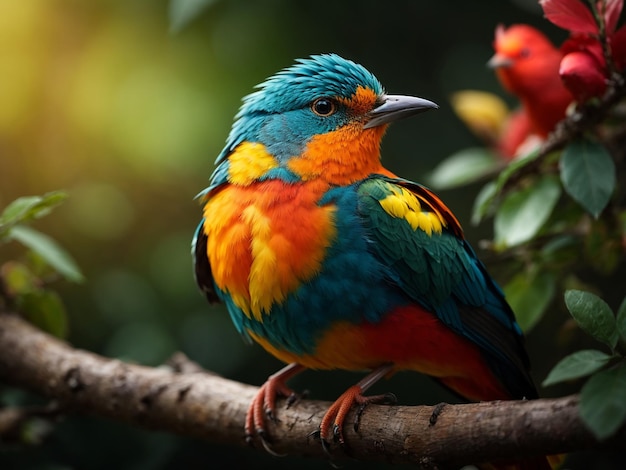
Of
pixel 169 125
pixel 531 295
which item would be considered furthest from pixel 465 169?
pixel 169 125

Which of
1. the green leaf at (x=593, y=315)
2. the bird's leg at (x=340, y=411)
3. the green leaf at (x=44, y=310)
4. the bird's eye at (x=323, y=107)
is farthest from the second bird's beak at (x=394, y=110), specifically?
the green leaf at (x=44, y=310)

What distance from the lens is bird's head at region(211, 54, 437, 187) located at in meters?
2.69

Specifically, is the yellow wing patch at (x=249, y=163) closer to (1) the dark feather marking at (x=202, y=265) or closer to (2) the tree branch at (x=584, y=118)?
(1) the dark feather marking at (x=202, y=265)

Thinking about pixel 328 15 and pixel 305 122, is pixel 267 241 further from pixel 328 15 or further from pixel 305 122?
pixel 328 15

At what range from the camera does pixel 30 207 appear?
8.71ft

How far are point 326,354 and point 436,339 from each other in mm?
379

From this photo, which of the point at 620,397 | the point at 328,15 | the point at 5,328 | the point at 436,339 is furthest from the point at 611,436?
the point at 328,15

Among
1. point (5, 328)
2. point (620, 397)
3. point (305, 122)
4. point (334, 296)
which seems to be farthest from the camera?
point (5, 328)

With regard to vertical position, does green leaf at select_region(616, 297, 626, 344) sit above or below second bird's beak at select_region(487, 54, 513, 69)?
below

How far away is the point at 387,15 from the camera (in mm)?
4223

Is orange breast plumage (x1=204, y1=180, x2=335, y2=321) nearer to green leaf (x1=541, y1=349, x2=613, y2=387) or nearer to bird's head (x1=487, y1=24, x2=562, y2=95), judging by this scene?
green leaf (x1=541, y1=349, x2=613, y2=387)

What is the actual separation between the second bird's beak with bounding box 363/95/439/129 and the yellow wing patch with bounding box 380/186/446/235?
29 centimetres

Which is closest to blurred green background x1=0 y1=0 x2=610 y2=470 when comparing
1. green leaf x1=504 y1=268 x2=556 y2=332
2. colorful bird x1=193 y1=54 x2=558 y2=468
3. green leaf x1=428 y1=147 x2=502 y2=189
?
green leaf x1=428 y1=147 x2=502 y2=189

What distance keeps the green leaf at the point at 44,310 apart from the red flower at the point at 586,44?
225 cm
